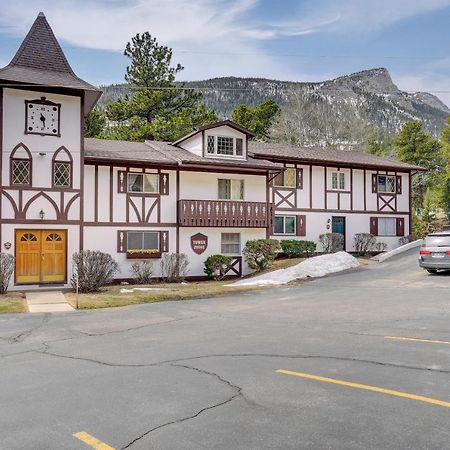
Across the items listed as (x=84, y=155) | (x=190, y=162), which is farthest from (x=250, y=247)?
(x=84, y=155)

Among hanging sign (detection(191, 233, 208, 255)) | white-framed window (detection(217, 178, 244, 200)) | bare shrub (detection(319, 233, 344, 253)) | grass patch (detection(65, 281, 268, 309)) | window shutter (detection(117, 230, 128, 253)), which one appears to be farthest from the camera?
bare shrub (detection(319, 233, 344, 253))

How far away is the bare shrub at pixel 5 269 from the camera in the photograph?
18828 mm

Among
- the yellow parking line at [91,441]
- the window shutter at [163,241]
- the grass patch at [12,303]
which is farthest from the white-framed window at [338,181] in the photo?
the yellow parking line at [91,441]

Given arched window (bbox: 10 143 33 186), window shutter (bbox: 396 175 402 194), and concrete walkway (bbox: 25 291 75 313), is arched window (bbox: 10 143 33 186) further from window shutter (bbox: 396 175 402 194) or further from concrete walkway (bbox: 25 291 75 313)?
window shutter (bbox: 396 175 402 194)

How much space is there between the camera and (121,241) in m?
23.3

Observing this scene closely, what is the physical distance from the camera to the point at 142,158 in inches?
936

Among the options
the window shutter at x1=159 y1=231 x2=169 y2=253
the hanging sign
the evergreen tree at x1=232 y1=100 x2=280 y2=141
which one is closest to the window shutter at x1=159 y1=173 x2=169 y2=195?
the window shutter at x1=159 y1=231 x2=169 y2=253

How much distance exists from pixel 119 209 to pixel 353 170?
15.6m

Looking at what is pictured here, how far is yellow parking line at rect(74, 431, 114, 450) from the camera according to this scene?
4566 mm

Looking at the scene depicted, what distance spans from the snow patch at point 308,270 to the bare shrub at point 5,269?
8881 mm

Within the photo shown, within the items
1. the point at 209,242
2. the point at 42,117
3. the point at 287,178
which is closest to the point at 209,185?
the point at 209,242

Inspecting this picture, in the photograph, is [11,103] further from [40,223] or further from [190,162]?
[190,162]

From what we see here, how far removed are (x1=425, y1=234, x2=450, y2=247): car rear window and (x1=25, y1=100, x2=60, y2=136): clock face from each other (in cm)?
1621

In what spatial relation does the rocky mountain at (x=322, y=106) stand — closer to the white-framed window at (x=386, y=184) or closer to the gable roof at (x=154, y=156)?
the white-framed window at (x=386, y=184)
